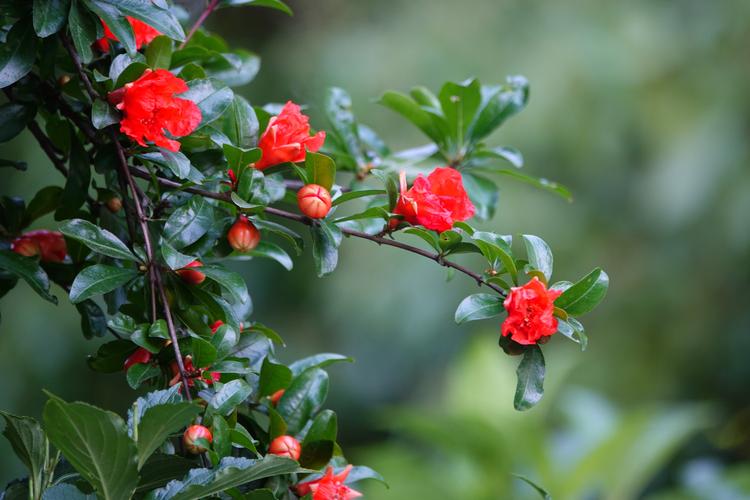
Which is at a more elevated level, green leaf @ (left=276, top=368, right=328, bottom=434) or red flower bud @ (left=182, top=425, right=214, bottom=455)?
green leaf @ (left=276, top=368, right=328, bottom=434)

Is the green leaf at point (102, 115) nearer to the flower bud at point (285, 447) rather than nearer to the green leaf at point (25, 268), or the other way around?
the green leaf at point (25, 268)

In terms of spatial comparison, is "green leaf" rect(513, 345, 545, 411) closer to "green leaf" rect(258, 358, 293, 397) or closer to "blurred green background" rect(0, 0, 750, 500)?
"green leaf" rect(258, 358, 293, 397)

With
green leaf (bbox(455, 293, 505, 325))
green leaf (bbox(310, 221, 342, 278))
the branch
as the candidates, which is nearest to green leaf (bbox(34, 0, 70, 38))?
the branch

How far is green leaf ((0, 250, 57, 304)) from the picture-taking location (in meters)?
0.64

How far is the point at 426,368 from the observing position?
2.85 metres

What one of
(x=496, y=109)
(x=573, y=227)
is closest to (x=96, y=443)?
(x=496, y=109)

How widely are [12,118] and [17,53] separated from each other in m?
0.07

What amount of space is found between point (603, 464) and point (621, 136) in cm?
129

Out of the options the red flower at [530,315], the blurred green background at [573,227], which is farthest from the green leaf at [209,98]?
the blurred green background at [573,227]

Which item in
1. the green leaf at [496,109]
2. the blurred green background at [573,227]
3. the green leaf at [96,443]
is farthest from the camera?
the blurred green background at [573,227]

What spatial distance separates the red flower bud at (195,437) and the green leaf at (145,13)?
261 millimetres

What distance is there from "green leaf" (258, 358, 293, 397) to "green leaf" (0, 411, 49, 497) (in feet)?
0.53

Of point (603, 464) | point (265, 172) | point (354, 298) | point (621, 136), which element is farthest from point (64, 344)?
point (265, 172)

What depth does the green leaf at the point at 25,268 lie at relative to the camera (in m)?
0.64
